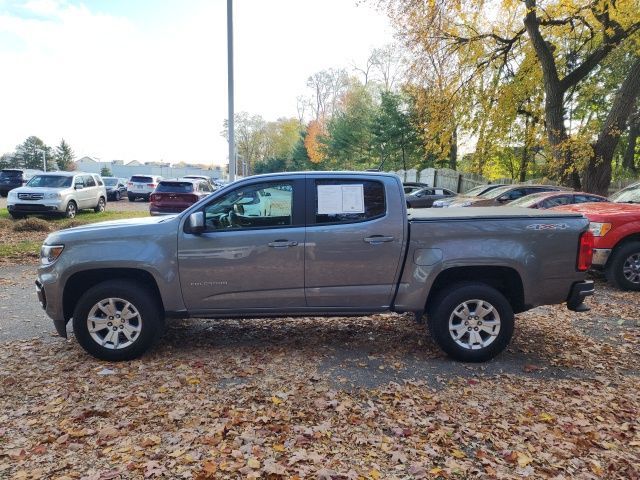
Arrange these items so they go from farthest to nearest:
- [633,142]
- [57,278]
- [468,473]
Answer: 1. [633,142]
2. [57,278]
3. [468,473]

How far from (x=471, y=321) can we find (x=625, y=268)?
15.2 feet

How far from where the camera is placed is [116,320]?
4438 millimetres

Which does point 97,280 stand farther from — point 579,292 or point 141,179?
point 141,179

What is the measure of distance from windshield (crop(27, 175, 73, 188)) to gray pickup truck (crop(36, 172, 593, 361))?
13970 mm

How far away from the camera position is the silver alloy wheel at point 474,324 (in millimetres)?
4441

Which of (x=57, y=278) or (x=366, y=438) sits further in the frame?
(x=57, y=278)

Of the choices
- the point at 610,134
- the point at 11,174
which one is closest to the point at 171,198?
the point at 610,134

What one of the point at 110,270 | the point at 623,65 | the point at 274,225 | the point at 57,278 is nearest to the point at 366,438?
the point at 274,225

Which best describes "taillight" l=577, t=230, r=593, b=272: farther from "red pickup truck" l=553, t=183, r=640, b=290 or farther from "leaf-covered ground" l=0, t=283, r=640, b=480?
"red pickup truck" l=553, t=183, r=640, b=290

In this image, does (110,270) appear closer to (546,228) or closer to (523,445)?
(523,445)

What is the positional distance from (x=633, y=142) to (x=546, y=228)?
109 ft

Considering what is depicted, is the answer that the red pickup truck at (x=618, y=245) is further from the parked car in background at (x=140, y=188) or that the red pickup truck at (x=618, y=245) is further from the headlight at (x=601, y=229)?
the parked car in background at (x=140, y=188)

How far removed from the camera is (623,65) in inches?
983

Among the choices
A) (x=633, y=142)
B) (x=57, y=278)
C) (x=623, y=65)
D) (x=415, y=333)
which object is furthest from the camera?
(x=633, y=142)
